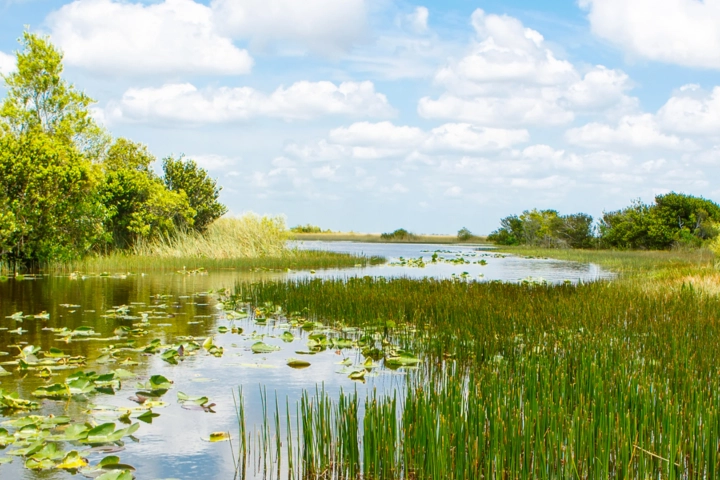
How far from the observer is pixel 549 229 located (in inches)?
2061

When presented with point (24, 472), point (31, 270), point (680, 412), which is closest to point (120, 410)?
point (24, 472)

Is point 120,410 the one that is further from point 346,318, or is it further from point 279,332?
point 346,318

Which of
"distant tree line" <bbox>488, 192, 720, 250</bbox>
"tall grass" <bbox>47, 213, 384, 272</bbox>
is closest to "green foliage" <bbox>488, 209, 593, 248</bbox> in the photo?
"distant tree line" <bbox>488, 192, 720, 250</bbox>

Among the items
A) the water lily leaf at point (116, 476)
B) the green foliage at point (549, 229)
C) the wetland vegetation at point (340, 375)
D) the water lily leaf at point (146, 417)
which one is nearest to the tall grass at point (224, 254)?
the wetland vegetation at point (340, 375)

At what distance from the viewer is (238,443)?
513cm

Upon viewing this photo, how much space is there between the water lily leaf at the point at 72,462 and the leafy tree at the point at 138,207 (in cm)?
2279

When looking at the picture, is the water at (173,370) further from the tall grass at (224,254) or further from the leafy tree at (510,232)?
the leafy tree at (510,232)

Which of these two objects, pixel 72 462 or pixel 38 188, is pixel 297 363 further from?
pixel 38 188

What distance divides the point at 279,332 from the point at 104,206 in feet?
58.6

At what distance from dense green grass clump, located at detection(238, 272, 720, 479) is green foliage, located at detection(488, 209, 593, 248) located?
38598 millimetres

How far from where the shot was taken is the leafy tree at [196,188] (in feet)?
106

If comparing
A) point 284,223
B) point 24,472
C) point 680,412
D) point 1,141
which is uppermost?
point 1,141

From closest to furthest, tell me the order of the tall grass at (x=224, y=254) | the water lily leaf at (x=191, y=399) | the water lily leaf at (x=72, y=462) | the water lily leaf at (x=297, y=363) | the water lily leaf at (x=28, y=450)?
1. the water lily leaf at (x=72, y=462)
2. the water lily leaf at (x=28, y=450)
3. the water lily leaf at (x=191, y=399)
4. the water lily leaf at (x=297, y=363)
5. the tall grass at (x=224, y=254)

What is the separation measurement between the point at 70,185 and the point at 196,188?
9.88 metres
